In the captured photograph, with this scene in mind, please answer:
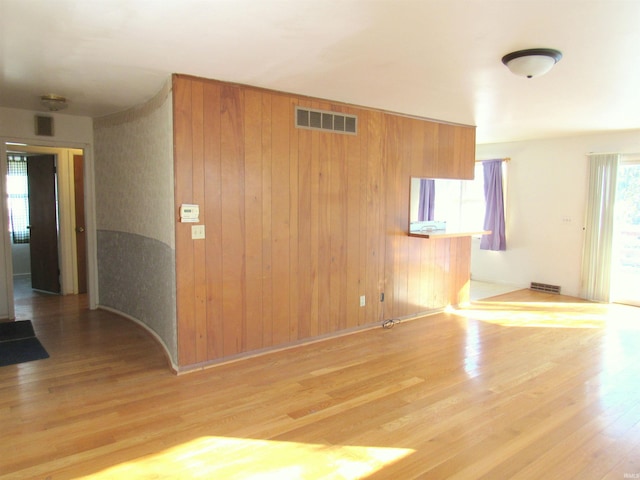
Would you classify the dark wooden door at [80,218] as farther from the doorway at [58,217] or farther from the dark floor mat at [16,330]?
the dark floor mat at [16,330]

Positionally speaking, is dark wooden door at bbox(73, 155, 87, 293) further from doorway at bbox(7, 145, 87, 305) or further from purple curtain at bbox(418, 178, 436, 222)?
purple curtain at bbox(418, 178, 436, 222)

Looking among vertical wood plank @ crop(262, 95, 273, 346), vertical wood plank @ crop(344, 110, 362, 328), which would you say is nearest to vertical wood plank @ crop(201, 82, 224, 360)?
vertical wood plank @ crop(262, 95, 273, 346)

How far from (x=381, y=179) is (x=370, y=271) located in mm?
1011

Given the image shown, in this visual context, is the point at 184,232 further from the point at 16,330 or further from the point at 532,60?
the point at 532,60

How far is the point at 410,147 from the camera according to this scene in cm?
504

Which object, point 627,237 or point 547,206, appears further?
point 547,206

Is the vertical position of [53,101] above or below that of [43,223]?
above

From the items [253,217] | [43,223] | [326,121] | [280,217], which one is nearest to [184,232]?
[253,217]

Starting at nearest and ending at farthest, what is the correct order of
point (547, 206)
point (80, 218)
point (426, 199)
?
point (426, 199), point (80, 218), point (547, 206)

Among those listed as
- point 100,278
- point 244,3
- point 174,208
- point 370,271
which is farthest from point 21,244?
point 244,3

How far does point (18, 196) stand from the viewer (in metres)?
7.60

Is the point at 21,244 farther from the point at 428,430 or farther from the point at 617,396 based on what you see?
the point at 617,396

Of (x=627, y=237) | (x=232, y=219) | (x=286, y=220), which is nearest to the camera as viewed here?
(x=232, y=219)

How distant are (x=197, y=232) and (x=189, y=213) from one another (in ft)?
0.57
